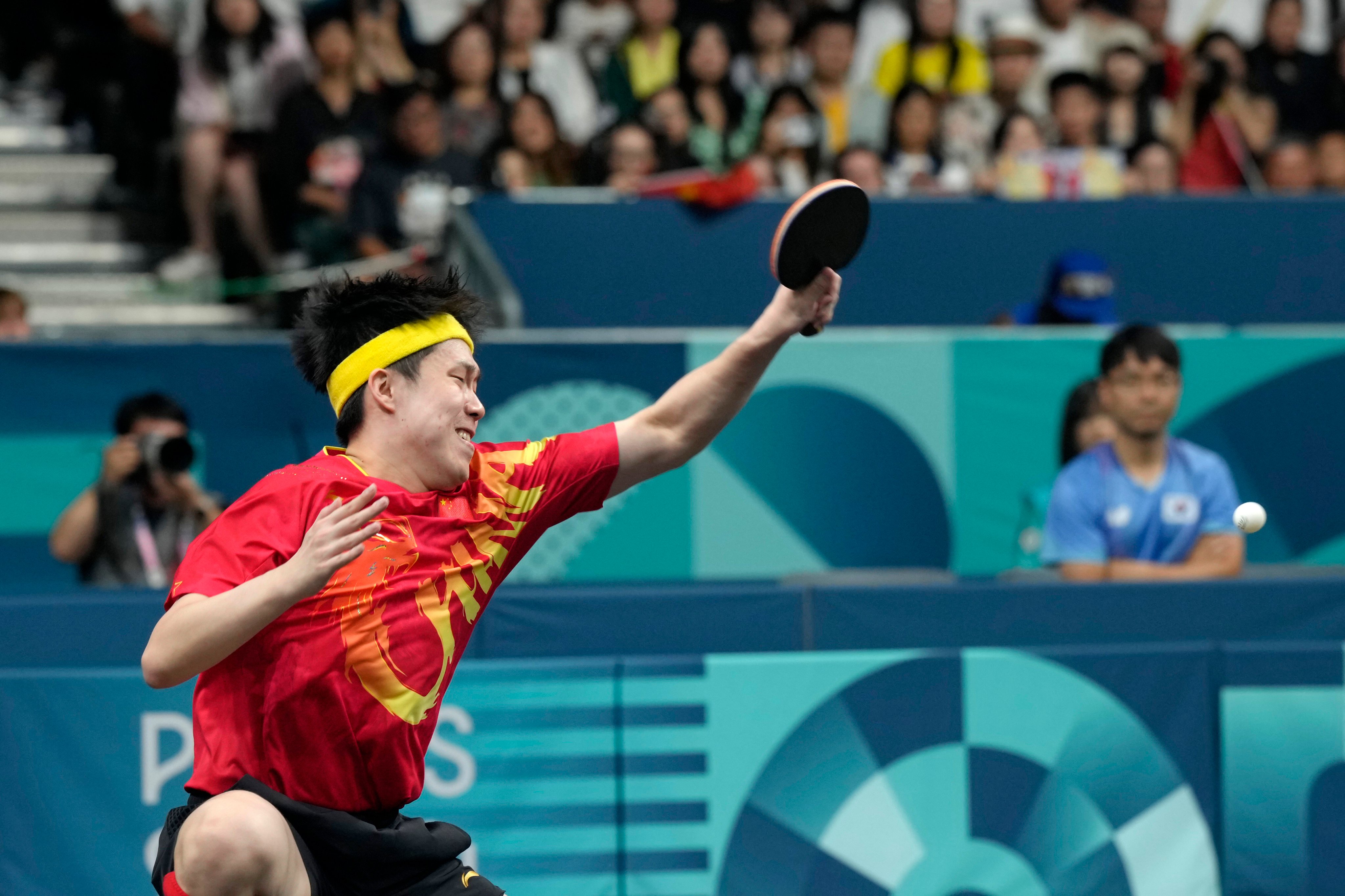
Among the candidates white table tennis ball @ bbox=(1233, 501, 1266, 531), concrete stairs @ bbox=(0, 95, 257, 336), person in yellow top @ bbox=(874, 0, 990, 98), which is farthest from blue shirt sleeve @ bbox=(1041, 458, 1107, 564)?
concrete stairs @ bbox=(0, 95, 257, 336)

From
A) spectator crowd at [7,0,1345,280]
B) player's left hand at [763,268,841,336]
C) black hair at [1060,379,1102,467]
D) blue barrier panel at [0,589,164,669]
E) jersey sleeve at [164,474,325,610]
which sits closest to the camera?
jersey sleeve at [164,474,325,610]

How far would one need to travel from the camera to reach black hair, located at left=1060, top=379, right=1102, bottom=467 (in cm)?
653

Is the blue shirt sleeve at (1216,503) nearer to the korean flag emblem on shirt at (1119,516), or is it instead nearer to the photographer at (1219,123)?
the korean flag emblem on shirt at (1119,516)

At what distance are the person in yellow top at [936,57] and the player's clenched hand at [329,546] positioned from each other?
23.5 ft

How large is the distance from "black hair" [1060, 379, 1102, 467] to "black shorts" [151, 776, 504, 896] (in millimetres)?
4088

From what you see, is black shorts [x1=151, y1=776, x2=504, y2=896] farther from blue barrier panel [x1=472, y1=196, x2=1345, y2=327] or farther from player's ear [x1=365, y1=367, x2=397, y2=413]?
blue barrier panel [x1=472, y1=196, x2=1345, y2=327]

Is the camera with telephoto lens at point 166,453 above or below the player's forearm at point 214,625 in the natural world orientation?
above

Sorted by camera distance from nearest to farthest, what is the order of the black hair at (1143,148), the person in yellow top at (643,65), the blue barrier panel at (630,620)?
the blue barrier panel at (630,620) → the black hair at (1143,148) → the person in yellow top at (643,65)

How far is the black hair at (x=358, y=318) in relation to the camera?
3125 millimetres

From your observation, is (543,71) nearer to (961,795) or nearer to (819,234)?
(961,795)

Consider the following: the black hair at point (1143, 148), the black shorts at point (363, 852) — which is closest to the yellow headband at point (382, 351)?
the black shorts at point (363, 852)

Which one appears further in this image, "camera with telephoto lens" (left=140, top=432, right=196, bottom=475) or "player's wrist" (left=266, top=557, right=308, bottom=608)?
"camera with telephoto lens" (left=140, top=432, right=196, bottom=475)

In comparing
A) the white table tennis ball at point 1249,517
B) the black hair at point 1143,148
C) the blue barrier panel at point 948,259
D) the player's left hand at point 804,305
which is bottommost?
the white table tennis ball at point 1249,517

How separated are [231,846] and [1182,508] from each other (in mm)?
3789
